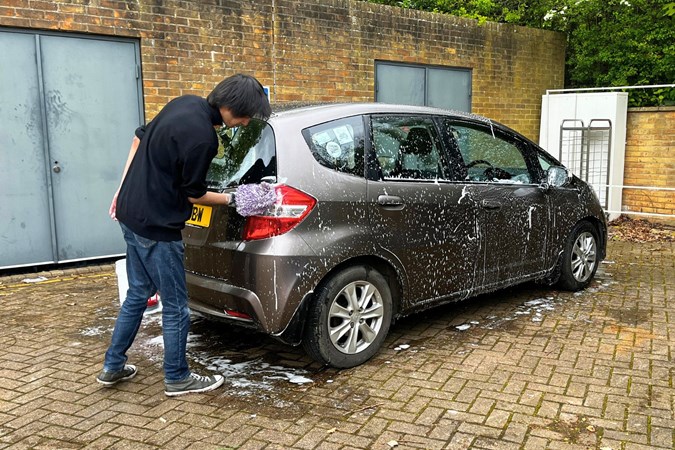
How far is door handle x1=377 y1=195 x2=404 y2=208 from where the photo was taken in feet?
13.4

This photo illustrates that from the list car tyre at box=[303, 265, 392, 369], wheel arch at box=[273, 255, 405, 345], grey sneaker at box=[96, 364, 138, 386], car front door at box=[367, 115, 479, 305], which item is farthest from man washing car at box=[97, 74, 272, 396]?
car front door at box=[367, 115, 479, 305]

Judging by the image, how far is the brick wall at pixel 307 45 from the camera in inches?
278

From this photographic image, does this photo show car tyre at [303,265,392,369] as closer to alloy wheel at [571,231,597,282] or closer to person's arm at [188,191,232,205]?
person's arm at [188,191,232,205]

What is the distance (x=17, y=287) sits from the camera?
633 centimetres

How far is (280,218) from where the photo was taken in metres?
3.64

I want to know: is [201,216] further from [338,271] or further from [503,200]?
[503,200]

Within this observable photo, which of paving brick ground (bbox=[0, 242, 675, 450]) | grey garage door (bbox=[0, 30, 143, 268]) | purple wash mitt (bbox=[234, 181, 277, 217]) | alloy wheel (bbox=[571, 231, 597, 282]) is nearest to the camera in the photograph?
paving brick ground (bbox=[0, 242, 675, 450])

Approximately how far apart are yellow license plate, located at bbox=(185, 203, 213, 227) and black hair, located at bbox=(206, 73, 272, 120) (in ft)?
2.32

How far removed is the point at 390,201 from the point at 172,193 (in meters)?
1.45

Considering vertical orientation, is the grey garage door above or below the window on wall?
below

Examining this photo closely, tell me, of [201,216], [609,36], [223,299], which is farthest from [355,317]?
[609,36]

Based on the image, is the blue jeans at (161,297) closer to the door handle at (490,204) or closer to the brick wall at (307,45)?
the door handle at (490,204)

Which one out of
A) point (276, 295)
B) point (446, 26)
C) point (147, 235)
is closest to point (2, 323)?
point (147, 235)

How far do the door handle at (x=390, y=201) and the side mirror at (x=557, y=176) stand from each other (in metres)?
1.84
